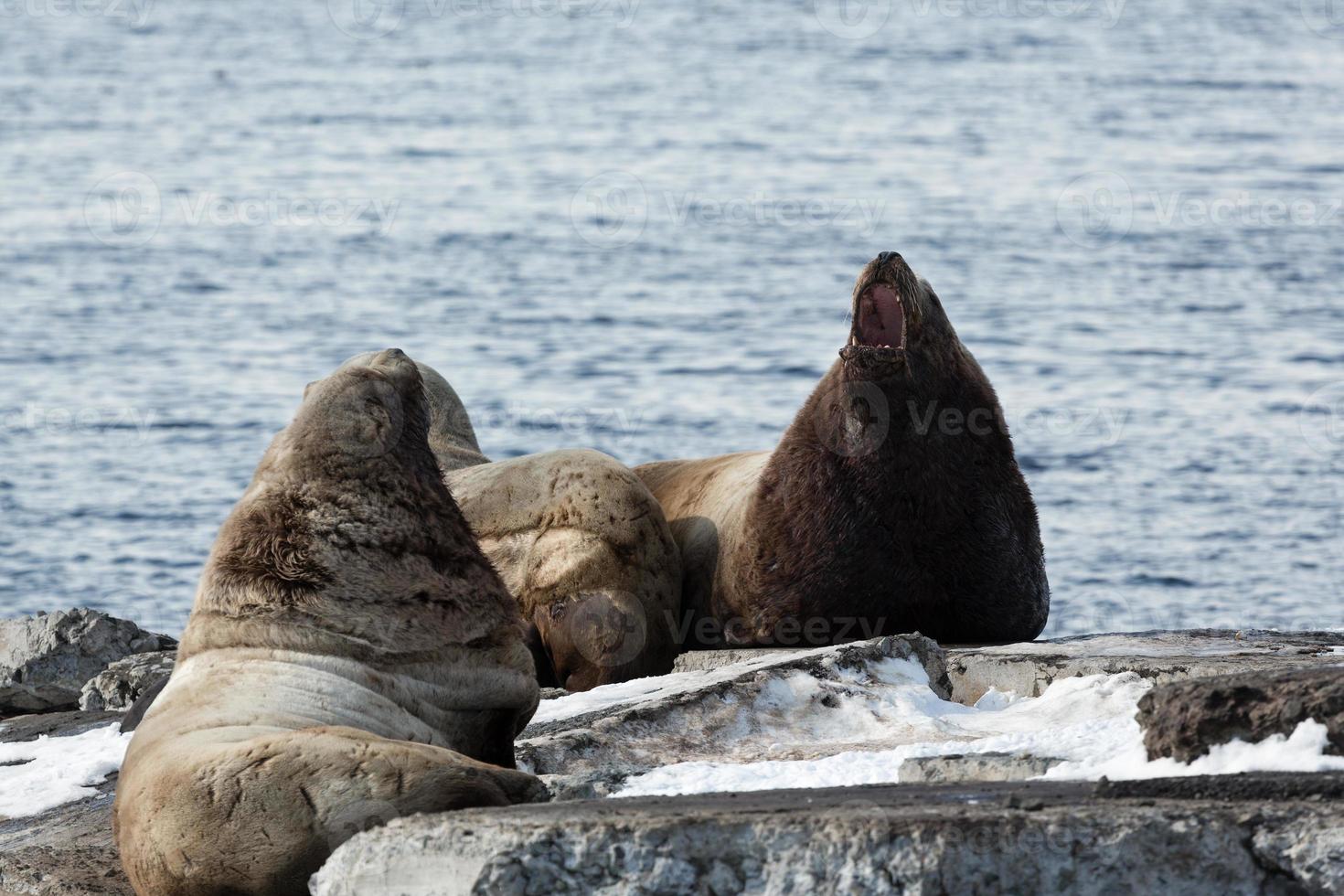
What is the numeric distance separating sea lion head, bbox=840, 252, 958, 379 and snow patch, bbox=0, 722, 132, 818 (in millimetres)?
3186

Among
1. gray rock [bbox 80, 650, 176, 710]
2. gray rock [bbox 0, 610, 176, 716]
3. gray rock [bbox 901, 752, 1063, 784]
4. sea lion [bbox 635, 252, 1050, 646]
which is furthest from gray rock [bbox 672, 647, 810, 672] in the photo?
gray rock [bbox 901, 752, 1063, 784]

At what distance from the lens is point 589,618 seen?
335 inches

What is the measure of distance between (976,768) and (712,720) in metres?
1.62

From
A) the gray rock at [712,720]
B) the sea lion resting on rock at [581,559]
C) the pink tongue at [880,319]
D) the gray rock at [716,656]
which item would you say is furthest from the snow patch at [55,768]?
the pink tongue at [880,319]

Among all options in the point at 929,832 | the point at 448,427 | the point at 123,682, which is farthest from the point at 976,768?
the point at 448,427

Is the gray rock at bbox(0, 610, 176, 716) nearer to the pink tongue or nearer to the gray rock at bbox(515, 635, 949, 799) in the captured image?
the gray rock at bbox(515, 635, 949, 799)

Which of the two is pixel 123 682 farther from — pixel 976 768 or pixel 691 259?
pixel 691 259

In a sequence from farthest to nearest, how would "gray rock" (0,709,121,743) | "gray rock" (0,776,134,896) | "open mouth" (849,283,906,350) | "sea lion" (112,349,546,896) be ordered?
"open mouth" (849,283,906,350), "gray rock" (0,709,121,743), "gray rock" (0,776,134,896), "sea lion" (112,349,546,896)

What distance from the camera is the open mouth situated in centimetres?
862

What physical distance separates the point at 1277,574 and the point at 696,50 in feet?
140

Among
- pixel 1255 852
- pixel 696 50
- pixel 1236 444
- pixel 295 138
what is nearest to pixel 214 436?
pixel 1236 444

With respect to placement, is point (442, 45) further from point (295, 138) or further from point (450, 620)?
point (450, 620)

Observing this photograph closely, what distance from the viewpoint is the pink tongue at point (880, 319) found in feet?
28.5

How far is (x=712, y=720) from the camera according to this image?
21.5 ft
